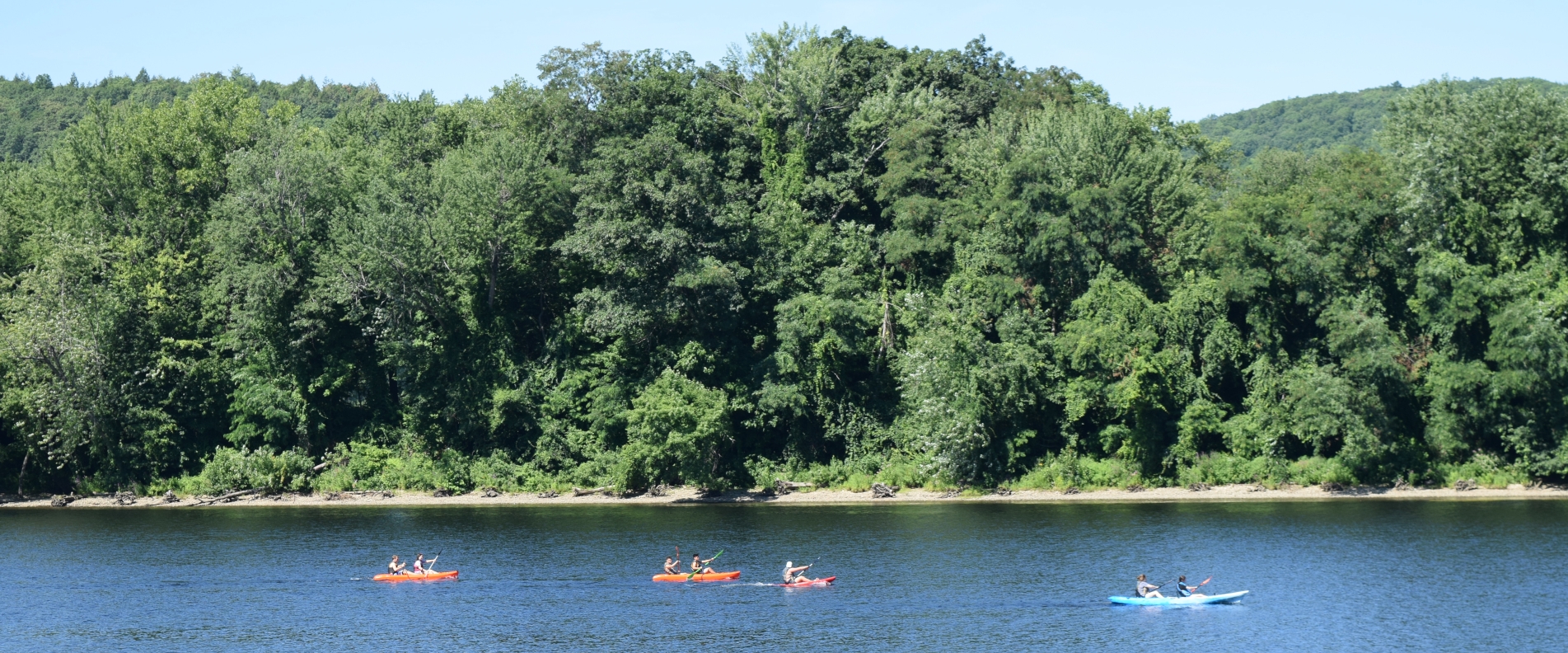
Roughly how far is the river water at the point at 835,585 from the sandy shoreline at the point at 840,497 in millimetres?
2261

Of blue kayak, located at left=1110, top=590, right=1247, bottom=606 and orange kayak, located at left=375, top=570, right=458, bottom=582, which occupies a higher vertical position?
orange kayak, located at left=375, top=570, right=458, bottom=582

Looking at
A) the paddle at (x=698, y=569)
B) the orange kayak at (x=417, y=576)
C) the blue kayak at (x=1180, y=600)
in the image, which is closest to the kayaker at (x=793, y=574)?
the paddle at (x=698, y=569)

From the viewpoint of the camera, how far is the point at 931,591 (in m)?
49.5

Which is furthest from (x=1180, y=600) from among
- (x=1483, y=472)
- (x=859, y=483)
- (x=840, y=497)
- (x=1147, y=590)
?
(x=859, y=483)

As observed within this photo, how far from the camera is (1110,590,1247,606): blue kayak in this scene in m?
46.8

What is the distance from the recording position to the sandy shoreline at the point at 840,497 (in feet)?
224

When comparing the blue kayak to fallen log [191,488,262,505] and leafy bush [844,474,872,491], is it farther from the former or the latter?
fallen log [191,488,262,505]

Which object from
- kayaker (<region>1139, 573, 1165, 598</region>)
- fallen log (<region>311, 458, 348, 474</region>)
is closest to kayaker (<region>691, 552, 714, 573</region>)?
kayaker (<region>1139, 573, 1165, 598</region>)

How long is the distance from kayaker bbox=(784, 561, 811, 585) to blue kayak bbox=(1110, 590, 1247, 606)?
38.4 ft

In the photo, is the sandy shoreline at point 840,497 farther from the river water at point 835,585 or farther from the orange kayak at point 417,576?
the orange kayak at point 417,576

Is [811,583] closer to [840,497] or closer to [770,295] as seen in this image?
[840,497]

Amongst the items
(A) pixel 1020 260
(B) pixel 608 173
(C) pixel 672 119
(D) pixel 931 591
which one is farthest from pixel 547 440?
(D) pixel 931 591

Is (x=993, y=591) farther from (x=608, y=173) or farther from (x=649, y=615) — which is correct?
(x=608, y=173)

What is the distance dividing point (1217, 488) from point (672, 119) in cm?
3941
